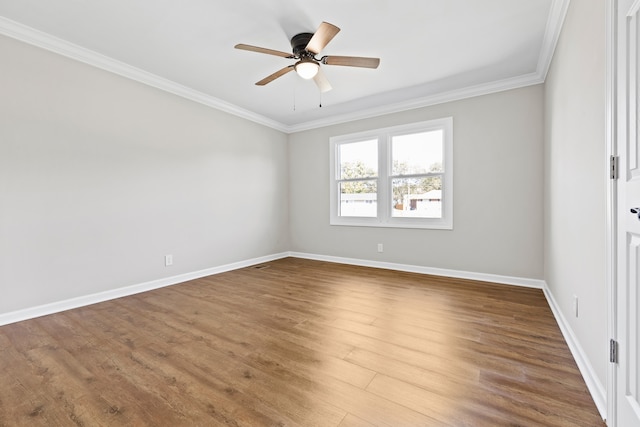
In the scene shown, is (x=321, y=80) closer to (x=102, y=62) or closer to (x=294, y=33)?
(x=294, y=33)

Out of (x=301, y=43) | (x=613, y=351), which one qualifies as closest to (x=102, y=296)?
(x=301, y=43)

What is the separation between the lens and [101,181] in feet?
9.90

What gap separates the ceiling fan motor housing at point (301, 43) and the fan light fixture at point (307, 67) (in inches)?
2.0

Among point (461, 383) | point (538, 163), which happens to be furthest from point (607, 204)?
point (538, 163)

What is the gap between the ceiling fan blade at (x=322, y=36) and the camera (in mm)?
2064

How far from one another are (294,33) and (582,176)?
252 centimetres

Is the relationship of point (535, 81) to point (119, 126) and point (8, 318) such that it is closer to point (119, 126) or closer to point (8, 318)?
point (119, 126)

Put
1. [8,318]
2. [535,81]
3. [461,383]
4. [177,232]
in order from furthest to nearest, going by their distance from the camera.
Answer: [177,232] → [535,81] → [8,318] → [461,383]

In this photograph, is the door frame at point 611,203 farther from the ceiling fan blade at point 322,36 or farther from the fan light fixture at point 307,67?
the fan light fixture at point 307,67

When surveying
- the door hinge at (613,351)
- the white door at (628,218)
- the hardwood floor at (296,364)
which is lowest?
the hardwood floor at (296,364)

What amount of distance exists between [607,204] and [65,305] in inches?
168

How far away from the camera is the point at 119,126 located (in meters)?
3.17

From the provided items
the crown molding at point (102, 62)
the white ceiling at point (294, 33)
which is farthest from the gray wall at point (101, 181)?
the white ceiling at point (294, 33)

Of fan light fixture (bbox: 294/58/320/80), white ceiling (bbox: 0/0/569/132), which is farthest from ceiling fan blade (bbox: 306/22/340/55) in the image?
white ceiling (bbox: 0/0/569/132)
